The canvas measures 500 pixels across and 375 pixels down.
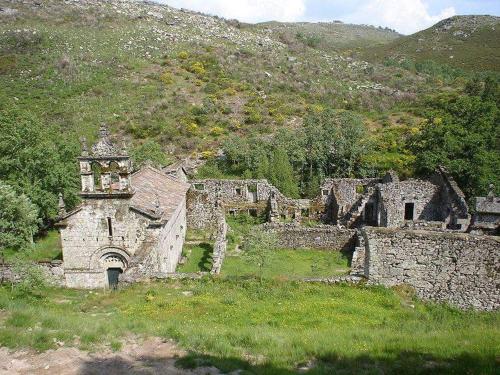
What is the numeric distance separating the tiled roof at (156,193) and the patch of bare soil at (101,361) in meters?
10.1

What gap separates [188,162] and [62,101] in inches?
883

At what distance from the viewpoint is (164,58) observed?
69188mm

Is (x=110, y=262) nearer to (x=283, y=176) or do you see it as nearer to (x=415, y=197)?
(x=283, y=176)

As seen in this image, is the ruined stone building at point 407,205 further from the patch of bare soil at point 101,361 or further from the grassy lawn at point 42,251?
the grassy lawn at point 42,251

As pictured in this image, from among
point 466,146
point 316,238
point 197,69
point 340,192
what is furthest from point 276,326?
point 197,69

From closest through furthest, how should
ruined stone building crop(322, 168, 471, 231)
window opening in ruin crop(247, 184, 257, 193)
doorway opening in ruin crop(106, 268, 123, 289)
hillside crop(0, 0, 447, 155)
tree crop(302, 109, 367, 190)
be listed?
doorway opening in ruin crop(106, 268, 123, 289), ruined stone building crop(322, 168, 471, 231), window opening in ruin crop(247, 184, 257, 193), tree crop(302, 109, 367, 190), hillside crop(0, 0, 447, 155)

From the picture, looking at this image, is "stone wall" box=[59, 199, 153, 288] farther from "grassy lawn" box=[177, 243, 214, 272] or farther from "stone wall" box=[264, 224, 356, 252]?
"stone wall" box=[264, 224, 356, 252]

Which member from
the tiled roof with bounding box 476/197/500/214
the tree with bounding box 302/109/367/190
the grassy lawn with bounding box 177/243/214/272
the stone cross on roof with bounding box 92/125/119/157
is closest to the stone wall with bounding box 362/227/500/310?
the tiled roof with bounding box 476/197/500/214

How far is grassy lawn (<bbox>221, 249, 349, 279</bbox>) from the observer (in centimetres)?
2227

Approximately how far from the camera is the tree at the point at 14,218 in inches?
900

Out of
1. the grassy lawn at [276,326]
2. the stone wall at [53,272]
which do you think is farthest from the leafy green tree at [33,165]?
the grassy lawn at [276,326]

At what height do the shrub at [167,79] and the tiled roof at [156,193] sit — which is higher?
the shrub at [167,79]

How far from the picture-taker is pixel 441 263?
48.4ft

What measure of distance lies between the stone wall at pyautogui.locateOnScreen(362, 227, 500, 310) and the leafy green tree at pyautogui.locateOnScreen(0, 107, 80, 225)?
21754 mm
